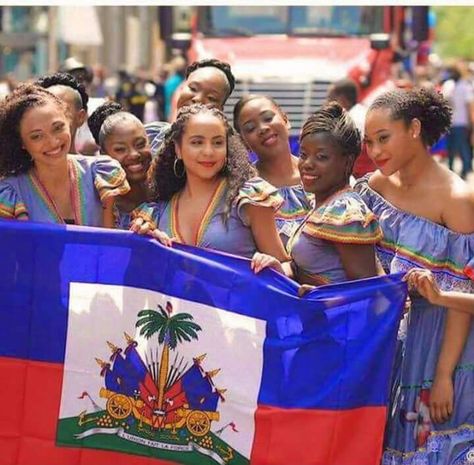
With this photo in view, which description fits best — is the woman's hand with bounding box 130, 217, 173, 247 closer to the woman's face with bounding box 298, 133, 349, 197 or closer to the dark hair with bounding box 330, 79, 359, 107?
the woman's face with bounding box 298, 133, 349, 197

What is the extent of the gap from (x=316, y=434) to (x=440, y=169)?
1.06 metres

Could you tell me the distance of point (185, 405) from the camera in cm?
484

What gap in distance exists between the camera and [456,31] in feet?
250

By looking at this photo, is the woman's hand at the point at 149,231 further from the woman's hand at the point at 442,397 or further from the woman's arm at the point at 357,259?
the woman's hand at the point at 442,397

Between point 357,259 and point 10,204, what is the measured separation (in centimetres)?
139

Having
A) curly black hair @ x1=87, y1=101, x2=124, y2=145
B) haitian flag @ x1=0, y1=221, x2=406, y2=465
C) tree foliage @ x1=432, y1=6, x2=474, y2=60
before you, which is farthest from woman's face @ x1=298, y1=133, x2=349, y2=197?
tree foliage @ x1=432, y1=6, x2=474, y2=60

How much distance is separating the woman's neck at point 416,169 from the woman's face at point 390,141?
1.0 inches

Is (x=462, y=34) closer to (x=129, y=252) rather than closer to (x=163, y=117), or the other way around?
(x=163, y=117)

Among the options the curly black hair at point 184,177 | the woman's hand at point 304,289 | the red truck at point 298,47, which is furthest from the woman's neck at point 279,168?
the red truck at point 298,47

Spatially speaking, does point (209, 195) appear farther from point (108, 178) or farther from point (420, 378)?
point (420, 378)

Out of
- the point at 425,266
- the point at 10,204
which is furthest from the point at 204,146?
the point at 425,266

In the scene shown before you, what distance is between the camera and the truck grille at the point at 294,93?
13914 millimetres

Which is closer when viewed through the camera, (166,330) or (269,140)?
(166,330)

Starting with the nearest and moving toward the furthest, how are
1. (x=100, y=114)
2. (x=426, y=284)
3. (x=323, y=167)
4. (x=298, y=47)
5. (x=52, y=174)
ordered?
(x=426, y=284) < (x=323, y=167) < (x=52, y=174) < (x=100, y=114) < (x=298, y=47)
